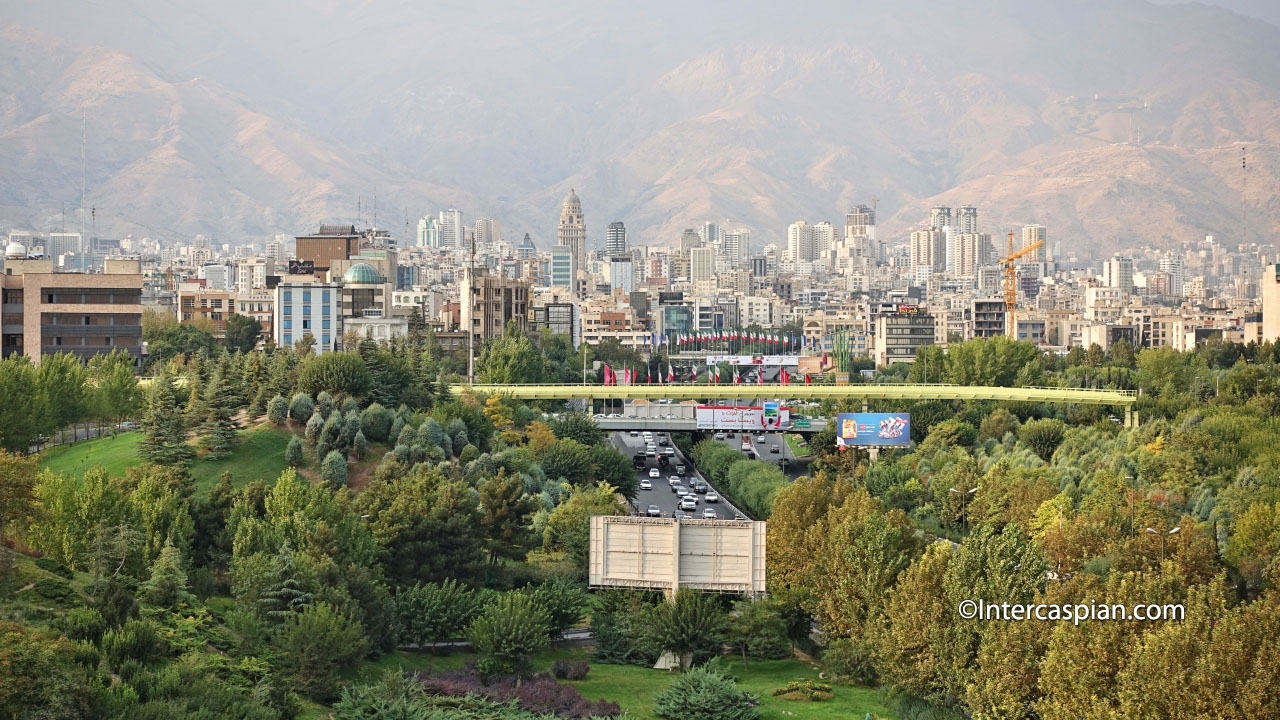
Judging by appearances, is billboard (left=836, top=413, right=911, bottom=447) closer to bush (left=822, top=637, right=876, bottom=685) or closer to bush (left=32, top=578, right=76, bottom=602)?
bush (left=822, top=637, right=876, bottom=685)

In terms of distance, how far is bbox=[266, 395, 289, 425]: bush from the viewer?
69.1 metres

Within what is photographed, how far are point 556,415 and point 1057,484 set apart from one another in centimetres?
3149

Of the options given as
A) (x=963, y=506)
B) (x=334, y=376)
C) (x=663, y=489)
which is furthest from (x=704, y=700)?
(x=663, y=489)

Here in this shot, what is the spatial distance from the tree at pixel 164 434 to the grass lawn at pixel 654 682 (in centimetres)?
2008

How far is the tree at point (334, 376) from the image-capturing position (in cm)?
7381

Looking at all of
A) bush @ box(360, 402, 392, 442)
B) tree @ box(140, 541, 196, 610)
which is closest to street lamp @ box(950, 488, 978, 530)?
bush @ box(360, 402, 392, 442)

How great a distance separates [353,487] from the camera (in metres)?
64.7

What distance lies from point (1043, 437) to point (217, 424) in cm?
4258

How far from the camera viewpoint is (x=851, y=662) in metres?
46.4

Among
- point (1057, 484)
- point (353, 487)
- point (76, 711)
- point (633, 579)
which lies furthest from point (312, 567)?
point (1057, 484)

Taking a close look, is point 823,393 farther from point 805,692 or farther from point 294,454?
point 805,692

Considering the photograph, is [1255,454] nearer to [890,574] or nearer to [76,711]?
[890,574]

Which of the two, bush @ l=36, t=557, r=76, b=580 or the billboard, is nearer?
bush @ l=36, t=557, r=76, b=580

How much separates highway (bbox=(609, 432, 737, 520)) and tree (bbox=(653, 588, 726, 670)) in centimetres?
1669
